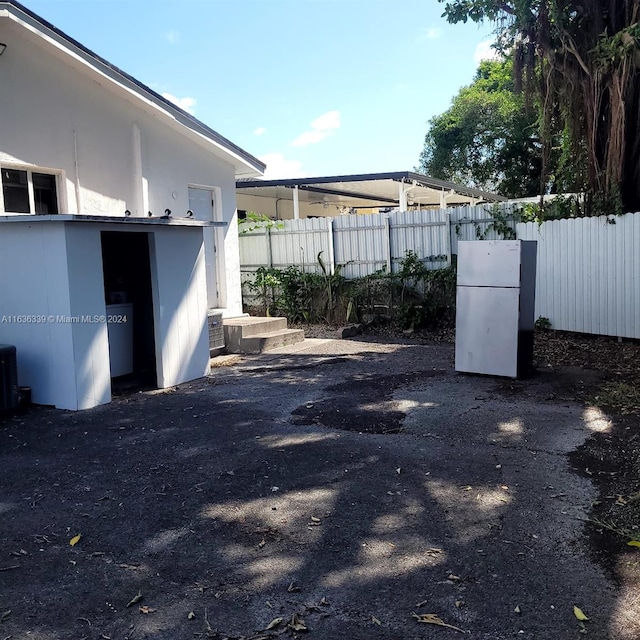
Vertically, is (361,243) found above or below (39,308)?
above

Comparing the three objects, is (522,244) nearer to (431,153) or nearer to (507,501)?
(507,501)

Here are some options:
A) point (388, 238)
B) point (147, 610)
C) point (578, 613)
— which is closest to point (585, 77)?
point (388, 238)

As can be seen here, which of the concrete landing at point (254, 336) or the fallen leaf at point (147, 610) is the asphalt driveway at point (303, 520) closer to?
the fallen leaf at point (147, 610)

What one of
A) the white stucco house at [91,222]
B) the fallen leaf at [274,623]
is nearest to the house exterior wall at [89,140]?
the white stucco house at [91,222]

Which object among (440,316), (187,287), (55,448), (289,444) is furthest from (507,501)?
(440,316)

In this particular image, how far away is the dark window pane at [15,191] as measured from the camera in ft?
25.8

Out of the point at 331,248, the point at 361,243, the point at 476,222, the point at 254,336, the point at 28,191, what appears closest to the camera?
the point at 28,191

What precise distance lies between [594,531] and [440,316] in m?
8.56

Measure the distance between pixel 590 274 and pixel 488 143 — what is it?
17.2 m

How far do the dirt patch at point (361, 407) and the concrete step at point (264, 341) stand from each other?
8.37 feet

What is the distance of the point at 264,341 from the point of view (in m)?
10.3

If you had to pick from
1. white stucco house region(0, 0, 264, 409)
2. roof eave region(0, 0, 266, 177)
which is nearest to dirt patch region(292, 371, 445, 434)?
white stucco house region(0, 0, 264, 409)

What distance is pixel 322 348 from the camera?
1057 centimetres

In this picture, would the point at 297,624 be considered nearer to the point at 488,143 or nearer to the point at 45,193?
the point at 45,193
